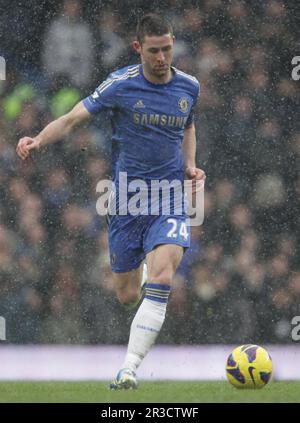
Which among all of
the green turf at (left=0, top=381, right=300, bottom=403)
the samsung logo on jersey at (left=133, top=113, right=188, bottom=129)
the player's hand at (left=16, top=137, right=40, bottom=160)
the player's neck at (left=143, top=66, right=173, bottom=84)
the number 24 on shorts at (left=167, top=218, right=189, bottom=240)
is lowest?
the green turf at (left=0, top=381, right=300, bottom=403)

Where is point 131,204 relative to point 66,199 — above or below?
below

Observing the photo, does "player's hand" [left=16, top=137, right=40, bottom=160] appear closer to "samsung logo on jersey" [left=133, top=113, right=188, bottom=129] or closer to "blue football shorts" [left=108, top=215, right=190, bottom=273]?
"samsung logo on jersey" [left=133, top=113, right=188, bottom=129]

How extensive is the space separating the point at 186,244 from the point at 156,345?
3383 mm

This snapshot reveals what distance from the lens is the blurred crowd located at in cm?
1004

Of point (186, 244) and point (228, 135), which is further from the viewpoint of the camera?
point (228, 135)

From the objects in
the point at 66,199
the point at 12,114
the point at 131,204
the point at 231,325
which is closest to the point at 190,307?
the point at 231,325

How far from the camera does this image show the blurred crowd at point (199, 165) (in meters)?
10.0

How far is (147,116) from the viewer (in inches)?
274

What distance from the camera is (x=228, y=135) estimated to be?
33.9 feet

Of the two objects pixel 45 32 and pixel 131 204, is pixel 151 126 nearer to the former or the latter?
pixel 131 204
